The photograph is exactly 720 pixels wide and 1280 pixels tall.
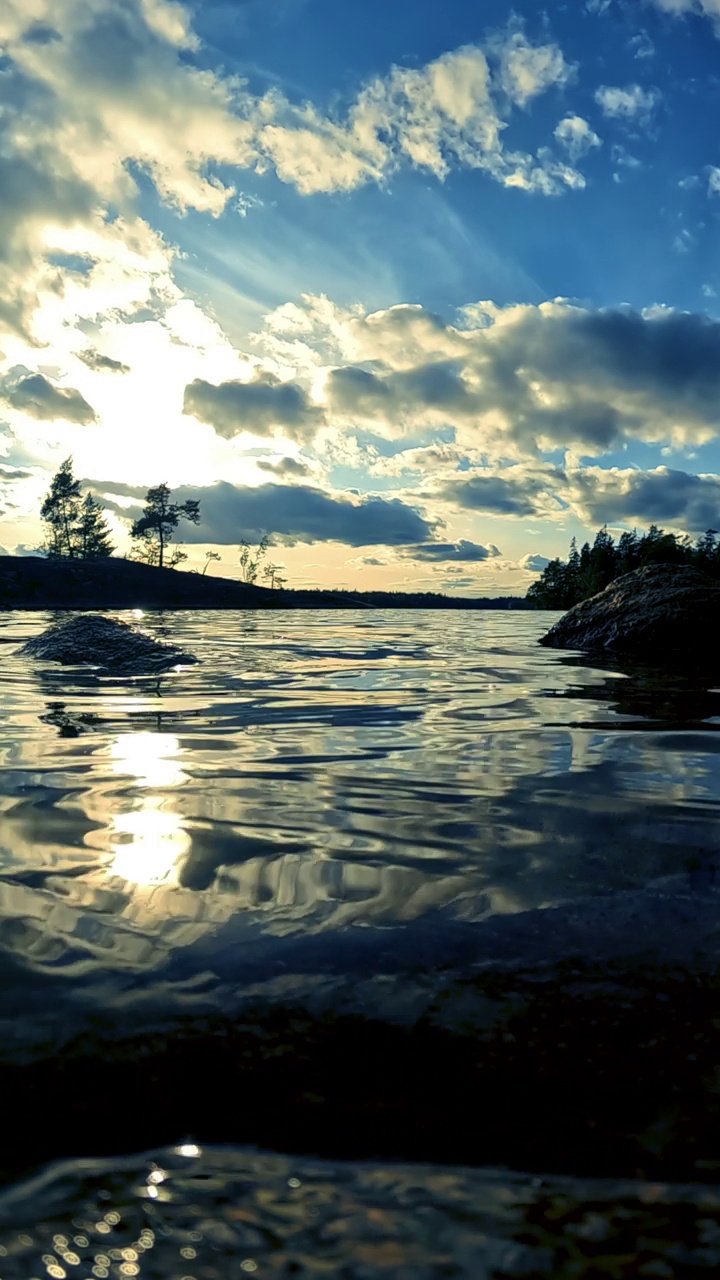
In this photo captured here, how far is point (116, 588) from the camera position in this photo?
70.6 metres

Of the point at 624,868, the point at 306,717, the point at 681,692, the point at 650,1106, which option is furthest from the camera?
Result: the point at 681,692

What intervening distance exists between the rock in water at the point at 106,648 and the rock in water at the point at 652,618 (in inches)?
271

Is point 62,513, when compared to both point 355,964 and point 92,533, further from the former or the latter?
point 355,964

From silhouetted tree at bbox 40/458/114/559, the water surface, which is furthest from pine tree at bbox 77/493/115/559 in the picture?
the water surface

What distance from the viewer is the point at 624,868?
216 centimetres

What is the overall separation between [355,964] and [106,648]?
866 centimetres

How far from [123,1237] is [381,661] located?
8.84 m

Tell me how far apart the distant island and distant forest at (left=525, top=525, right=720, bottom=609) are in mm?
26700

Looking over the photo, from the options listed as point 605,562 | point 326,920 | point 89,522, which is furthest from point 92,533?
point 326,920

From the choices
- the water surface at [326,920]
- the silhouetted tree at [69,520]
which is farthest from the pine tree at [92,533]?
the water surface at [326,920]

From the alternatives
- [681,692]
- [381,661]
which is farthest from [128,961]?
[381,661]

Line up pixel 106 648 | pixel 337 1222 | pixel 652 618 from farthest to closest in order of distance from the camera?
pixel 652 618
pixel 106 648
pixel 337 1222

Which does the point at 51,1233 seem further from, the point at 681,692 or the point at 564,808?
the point at 681,692

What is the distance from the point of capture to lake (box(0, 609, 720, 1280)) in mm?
1085
